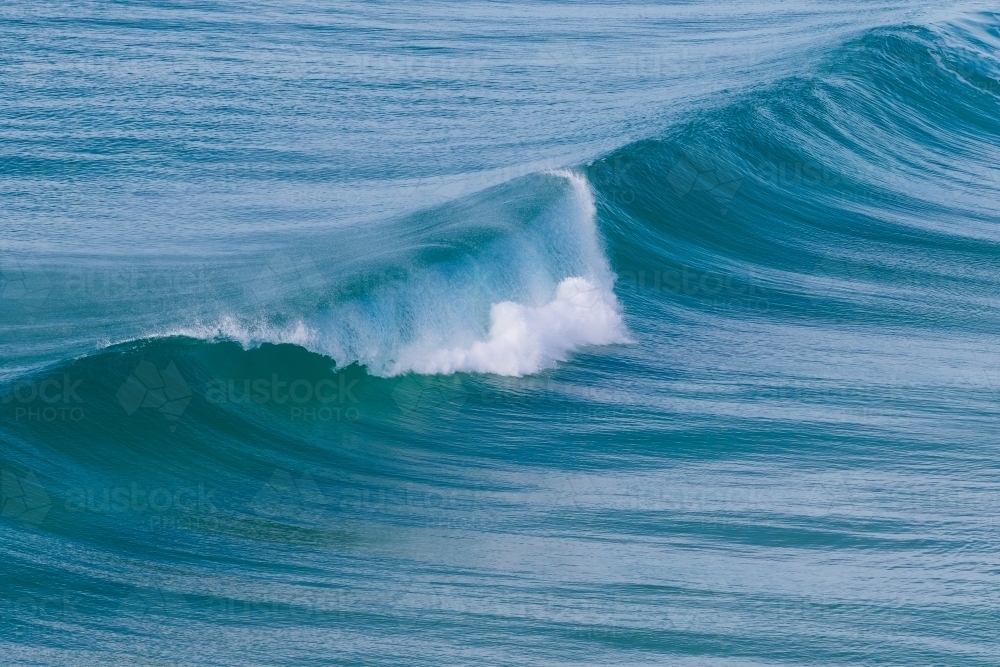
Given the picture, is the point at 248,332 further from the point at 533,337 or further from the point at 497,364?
the point at 533,337

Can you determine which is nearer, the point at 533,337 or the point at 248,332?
the point at 248,332

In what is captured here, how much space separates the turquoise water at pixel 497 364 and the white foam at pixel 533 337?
0.05m

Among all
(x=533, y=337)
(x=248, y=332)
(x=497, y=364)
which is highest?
(x=248, y=332)

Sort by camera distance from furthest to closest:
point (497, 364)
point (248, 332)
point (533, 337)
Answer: point (533, 337)
point (497, 364)
point (248, 332)

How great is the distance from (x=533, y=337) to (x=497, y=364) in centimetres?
57

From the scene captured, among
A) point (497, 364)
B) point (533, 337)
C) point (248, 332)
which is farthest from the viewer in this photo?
point (533, 337)

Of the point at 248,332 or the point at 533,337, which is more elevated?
the point at 248,332

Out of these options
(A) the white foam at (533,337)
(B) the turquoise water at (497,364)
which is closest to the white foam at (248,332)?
(B) the turquoise water at (497,364)

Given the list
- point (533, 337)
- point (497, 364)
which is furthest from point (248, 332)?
point (533, 337)

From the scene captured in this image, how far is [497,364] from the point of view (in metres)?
14.5

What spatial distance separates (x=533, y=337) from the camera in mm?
14734

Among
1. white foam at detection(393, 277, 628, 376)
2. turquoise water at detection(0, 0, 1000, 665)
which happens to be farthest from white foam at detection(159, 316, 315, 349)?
white foam at detection(393, 277, 628, 376)

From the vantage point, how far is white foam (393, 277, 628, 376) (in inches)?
568

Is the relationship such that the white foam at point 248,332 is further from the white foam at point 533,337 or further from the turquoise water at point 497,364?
the white foam at point 533,337
